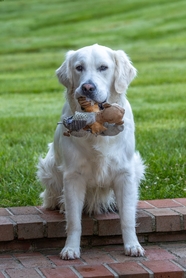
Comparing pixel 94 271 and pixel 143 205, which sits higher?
pixel 143 205

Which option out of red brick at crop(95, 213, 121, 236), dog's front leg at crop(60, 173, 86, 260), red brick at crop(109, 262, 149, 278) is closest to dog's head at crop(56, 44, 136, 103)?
dog's front leg at crop(60, 173, 86, 260)

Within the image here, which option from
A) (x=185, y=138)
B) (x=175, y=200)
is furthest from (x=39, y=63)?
(x=175, y=200)

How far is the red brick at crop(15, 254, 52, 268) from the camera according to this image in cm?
405

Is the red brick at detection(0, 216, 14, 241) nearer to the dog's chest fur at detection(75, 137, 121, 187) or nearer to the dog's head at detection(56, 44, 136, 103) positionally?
the dog's chest fur at detection(75, 137, 121, 187)

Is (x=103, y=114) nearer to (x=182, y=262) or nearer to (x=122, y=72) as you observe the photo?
(x=122, y=72)

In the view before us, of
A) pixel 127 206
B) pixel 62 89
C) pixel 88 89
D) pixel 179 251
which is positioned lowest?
pixel 179 251

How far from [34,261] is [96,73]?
128cm

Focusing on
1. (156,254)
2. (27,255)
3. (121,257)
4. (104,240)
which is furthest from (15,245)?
(156,254)

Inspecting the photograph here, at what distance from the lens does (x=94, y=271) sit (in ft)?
12.8

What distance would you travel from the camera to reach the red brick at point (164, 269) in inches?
153

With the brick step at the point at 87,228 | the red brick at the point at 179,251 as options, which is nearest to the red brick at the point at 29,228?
the brick step at the point at 87,228

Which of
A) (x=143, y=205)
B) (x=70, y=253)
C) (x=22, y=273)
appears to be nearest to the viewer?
(x=22, y=273)

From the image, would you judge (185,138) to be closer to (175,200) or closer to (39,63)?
(175,200)

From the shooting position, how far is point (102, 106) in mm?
4176
